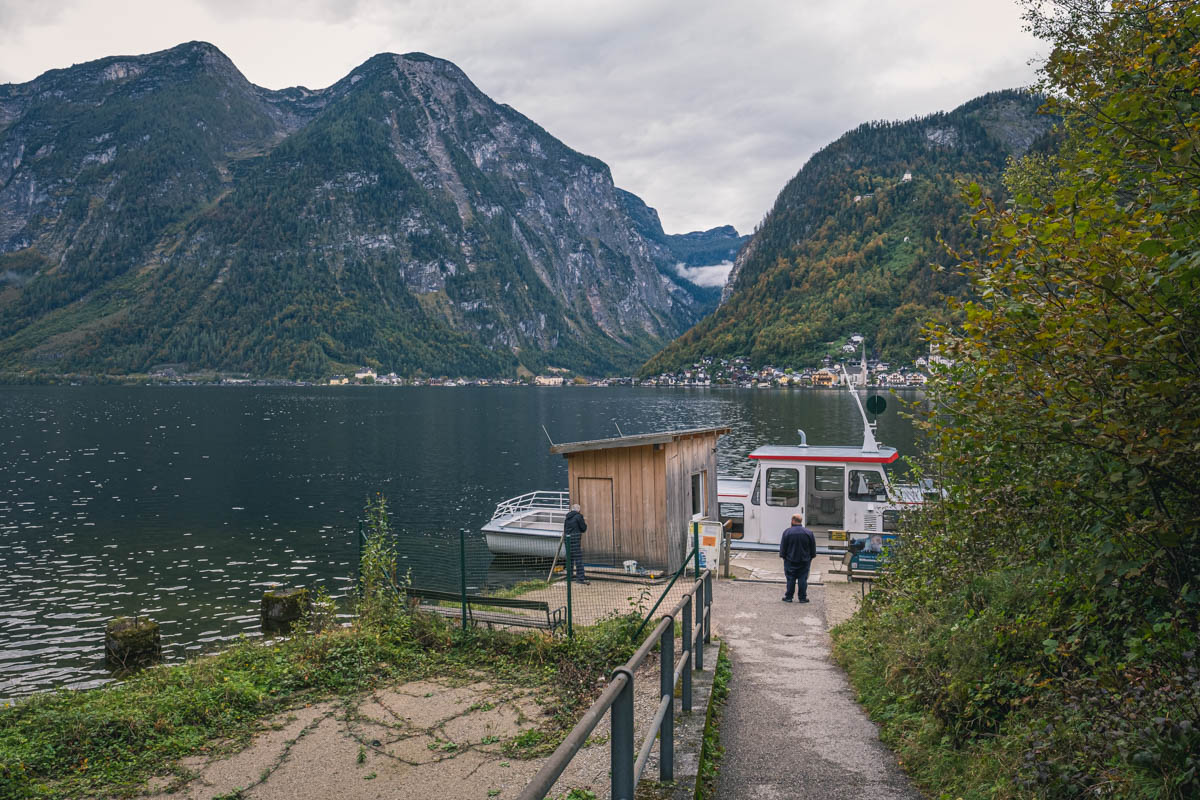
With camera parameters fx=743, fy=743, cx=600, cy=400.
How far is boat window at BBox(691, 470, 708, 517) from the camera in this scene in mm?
18703

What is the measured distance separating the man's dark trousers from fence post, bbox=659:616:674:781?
28.5 feet

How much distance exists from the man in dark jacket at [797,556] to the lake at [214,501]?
609 cm

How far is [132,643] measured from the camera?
565 inches

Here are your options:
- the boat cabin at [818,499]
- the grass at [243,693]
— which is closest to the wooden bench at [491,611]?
the grass at [243,693]

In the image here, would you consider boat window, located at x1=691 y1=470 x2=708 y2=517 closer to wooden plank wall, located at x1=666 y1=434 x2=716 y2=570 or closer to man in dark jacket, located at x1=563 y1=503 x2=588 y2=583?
wooden plank wall, located at x1=666 y1=434 x2=716 y2=570

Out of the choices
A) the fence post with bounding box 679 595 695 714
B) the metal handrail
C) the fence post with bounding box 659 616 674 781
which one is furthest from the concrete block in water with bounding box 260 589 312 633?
the fence post with bounding box 659 616 674 781

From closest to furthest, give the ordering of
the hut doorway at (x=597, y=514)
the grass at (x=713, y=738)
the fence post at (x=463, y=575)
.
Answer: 1. the grass at (x=713, y=738)
2. the fence post at (x=463, y=575)
3. the hut doorway at (x=597, y=514)

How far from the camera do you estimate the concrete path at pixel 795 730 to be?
558 centimetres

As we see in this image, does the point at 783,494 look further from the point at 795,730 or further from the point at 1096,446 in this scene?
the point at 1096,446

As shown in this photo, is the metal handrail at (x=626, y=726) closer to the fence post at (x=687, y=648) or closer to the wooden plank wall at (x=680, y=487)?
the fence post at (x=687, y=648)

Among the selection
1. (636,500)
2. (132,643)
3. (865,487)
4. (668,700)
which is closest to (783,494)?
(865,487)

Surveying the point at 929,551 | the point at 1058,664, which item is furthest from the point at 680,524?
the point at 1058,664

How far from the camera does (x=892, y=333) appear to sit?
164125 millimetres

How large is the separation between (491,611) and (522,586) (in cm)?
409
